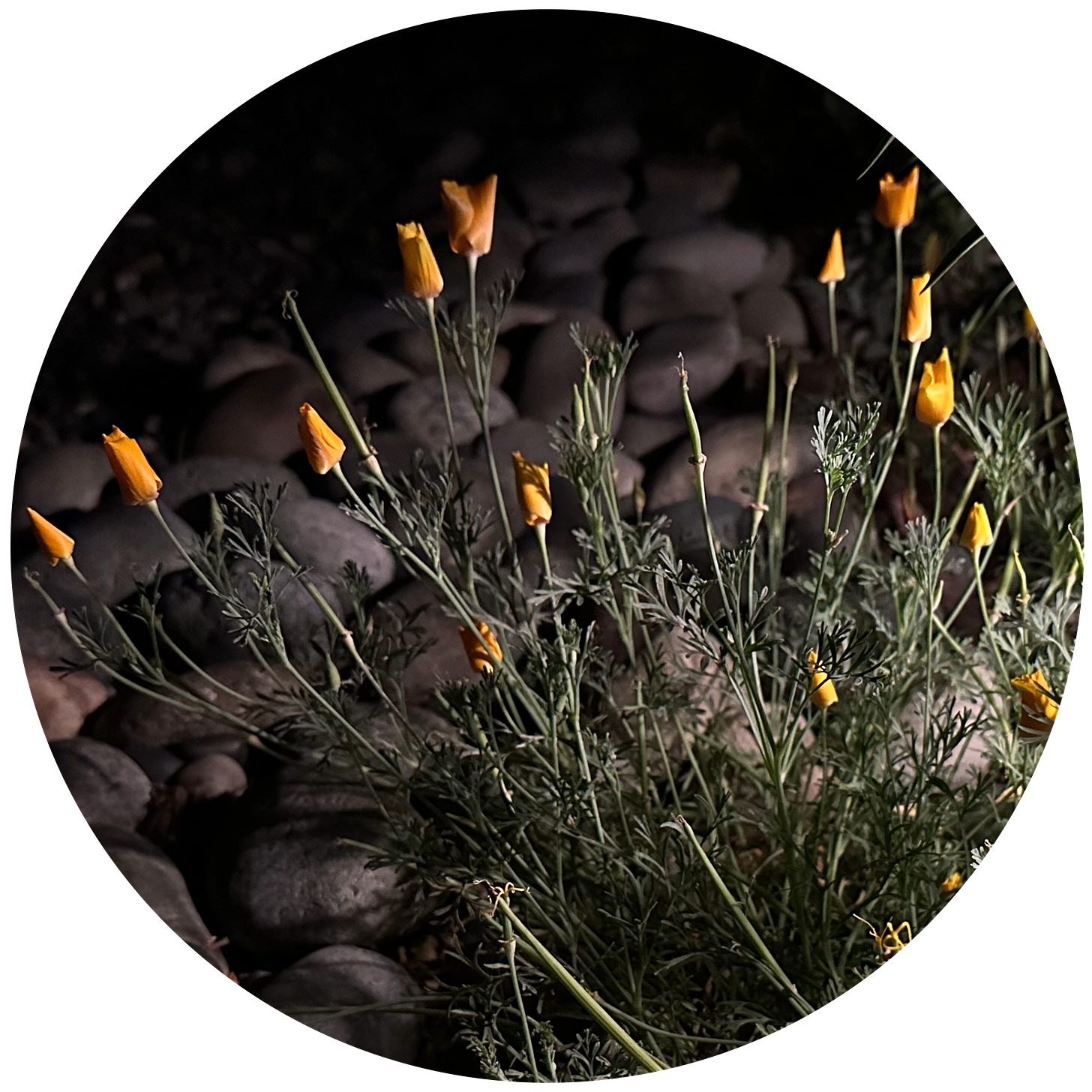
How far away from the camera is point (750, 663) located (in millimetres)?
519

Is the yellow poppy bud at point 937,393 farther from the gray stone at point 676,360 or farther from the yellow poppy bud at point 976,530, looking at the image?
the gray stone at point 676,360

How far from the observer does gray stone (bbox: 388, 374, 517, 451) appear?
1.11 metres

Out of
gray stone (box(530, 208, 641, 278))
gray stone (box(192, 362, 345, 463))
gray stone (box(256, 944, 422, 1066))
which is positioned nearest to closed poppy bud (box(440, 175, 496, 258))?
gray stone (box(256, 944, 422, 1066))

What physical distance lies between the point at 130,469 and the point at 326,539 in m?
0.45

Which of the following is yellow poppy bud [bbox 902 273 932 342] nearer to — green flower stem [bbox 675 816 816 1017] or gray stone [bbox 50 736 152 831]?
green flower stem [bbox 675 816 816 1017]

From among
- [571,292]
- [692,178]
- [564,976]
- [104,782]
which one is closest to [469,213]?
A: [564,976]

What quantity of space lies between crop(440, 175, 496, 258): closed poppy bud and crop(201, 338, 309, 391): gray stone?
0.70 meters

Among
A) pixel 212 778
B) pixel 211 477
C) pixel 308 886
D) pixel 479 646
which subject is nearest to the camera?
pixel 479 646

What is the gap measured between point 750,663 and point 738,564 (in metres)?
0.06

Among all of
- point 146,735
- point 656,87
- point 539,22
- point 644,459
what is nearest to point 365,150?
point 539,22

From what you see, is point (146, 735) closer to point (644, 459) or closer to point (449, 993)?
point (449, 993)

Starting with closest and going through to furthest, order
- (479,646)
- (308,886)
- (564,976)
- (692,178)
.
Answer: (564,976), (479,646), (308,886), (692,178)

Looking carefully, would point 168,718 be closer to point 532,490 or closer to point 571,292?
point 532,490

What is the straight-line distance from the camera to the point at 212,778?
856 millimetres
